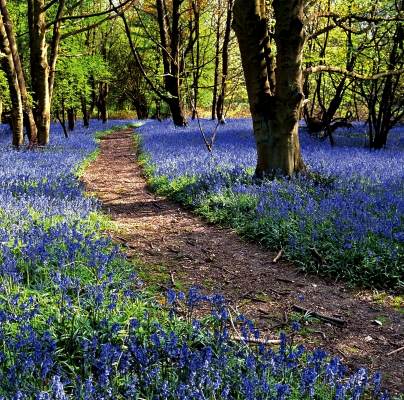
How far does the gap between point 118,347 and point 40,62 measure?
46.9 feet

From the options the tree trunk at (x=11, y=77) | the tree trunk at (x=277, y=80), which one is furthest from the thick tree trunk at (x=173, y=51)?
the tree trunk at (x=277, y=80)

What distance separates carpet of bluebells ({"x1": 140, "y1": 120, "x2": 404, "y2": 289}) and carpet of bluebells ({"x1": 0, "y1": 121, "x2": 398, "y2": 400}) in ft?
6.50

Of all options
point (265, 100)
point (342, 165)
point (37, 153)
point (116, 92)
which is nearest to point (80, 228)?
point (265, 100)

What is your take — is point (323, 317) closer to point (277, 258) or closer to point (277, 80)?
point (277, 258)

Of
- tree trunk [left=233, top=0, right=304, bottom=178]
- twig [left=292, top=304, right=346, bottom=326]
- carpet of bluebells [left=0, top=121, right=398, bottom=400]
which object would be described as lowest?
twig [left=292, top=304, right=346, bottom=326]

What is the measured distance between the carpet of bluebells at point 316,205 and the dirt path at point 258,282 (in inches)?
12.4

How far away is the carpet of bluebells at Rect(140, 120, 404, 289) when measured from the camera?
545 centimetres

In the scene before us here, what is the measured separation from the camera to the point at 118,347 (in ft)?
10.5

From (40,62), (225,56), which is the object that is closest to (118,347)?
(40,62)

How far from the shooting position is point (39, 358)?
287 centimetres

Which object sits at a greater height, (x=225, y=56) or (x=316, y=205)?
(x=225, y=56)

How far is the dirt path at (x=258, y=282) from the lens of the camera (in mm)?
3916

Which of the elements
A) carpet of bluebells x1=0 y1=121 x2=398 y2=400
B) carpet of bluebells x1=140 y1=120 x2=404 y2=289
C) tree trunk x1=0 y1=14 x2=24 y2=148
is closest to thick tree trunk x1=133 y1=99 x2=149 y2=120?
tree trunk x1=0 y1=14 x2=24 y2=148

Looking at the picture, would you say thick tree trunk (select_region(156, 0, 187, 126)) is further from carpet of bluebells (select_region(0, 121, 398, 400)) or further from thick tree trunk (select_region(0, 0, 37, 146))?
carpet of bluebells (select_region(0, 121, 398, 400))
